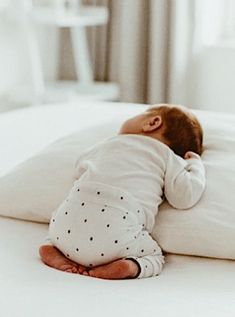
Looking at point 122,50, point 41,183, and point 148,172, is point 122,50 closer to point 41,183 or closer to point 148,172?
point 41,183

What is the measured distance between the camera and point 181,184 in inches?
62.2

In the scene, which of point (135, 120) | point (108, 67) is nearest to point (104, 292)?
point (135, 120)

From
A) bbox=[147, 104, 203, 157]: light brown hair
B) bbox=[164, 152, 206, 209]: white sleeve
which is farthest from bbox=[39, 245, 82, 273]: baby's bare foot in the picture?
bbox=[147, 104, 203, 157]: light brown hair

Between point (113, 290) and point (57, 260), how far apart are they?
177 millimetres

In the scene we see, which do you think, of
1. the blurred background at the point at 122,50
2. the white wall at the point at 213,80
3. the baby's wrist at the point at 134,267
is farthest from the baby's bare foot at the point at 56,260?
the white wall at the point at 213,80

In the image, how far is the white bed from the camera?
1274 mm

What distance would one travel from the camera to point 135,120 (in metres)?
1.73

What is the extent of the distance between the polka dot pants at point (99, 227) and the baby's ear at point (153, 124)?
213 mm

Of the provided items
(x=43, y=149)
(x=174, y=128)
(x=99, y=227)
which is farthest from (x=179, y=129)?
(x=43, y=149)

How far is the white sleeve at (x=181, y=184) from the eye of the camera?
5.18 ft

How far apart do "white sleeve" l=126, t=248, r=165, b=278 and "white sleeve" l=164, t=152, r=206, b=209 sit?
0.14 m

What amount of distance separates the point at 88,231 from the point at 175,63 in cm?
189

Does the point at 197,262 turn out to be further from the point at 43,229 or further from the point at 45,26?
the point at 45,26

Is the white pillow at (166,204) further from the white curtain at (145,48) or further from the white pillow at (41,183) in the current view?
the white curtain at (145,48)
